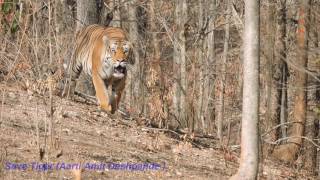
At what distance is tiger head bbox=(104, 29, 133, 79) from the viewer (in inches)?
401

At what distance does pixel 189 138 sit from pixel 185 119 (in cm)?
255

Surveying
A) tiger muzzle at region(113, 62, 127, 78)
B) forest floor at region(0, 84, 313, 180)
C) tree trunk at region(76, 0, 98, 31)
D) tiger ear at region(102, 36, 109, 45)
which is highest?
tree trunk at region(76, 0, 98, 31)

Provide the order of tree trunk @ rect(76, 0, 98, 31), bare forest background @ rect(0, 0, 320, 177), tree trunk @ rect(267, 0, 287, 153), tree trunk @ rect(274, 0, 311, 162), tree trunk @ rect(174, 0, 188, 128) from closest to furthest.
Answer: bare forest background @ rect(0, 0, 320, 177)
tree trunk @ rect(274, 0, 311, 162)
tree trunk @ rect(267, 0, 287, 153)
tree trunk @ rect(174, 0, 188, 128)
tree trunk @ rect(76, 0, 98, 31)

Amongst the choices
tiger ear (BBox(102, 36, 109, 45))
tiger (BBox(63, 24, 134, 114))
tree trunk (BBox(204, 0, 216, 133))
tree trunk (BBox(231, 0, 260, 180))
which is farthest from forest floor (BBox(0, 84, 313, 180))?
tree trunk (BBox(204, 0, 216, 133))

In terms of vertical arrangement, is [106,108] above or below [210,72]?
below

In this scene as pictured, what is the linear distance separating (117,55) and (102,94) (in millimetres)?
644

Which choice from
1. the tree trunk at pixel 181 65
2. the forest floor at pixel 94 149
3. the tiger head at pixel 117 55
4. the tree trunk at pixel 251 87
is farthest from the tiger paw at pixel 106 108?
the tree trunk at pixel 251 87

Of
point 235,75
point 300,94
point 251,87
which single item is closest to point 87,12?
point 235,75

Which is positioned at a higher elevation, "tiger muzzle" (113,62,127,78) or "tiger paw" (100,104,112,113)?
"tiger muzzle" (113,62,127,78)

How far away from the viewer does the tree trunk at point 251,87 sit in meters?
5.88

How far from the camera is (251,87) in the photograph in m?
5.90

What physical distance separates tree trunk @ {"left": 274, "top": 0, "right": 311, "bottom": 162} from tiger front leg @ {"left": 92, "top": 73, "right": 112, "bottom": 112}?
2.87m

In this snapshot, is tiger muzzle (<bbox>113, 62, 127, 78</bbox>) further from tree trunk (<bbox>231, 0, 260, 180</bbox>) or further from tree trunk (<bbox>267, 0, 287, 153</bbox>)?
tree trunk (<bbox>231, 0, 260, 180</bbox>)

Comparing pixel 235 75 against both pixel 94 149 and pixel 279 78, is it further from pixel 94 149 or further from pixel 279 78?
pixel 94 149
